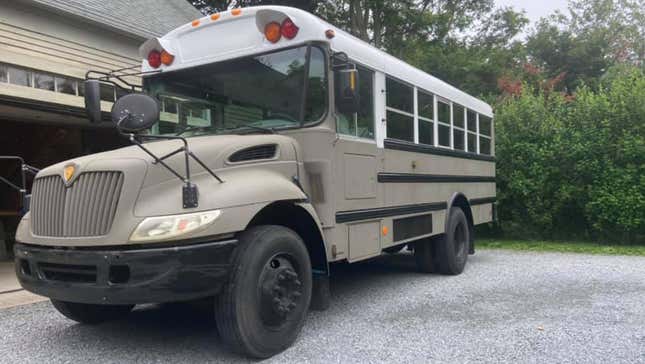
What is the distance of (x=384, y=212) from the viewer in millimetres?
4715

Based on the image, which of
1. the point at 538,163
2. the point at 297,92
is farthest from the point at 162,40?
the point at 538,163

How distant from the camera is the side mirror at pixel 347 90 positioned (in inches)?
152

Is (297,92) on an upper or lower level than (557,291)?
upper

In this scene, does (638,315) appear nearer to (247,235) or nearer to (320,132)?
(320,132)

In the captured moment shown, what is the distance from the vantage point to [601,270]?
6973mm

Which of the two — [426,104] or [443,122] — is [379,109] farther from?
[443,122]

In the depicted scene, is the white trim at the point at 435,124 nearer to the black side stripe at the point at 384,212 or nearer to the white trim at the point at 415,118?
the white trim at the point at 415,118

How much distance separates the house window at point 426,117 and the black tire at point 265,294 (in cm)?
259

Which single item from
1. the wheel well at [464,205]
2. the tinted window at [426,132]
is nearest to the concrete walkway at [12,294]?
the tinted window at [426,132]

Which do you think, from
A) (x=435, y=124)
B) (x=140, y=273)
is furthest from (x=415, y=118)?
(x=140, y=273)

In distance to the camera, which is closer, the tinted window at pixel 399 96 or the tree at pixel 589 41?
the tinted window at pixel 399 96

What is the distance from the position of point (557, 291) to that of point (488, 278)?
0.94 m

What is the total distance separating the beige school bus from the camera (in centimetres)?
299

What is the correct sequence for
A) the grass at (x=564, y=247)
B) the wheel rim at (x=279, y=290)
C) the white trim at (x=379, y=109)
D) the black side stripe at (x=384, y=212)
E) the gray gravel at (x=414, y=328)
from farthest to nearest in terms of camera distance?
1. the grass at (x=564, y=247)
2. the white trim at (x=379, y=109)
3. the black side stripe at (x=384, y=212)
4. the gray gravel at (x=414, y=328)
5. the wheel rim at (x=279, y=290)
